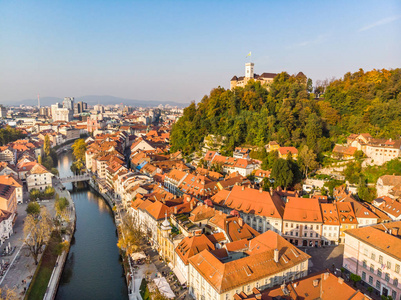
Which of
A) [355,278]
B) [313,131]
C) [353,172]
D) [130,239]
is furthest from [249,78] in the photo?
[355,278]

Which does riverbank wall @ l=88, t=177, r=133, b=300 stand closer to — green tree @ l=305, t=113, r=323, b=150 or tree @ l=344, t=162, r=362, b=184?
tree @ l=344, t=162, r=362, b=184

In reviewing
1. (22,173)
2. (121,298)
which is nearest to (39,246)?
(121,298)

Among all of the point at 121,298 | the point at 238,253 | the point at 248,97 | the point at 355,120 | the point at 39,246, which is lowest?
the point at 121,298

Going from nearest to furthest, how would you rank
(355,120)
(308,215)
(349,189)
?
1. (308,215)
2. (349,189)
3. (355,120)

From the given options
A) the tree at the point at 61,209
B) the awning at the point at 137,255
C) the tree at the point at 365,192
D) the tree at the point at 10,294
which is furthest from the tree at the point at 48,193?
the tree at the point at 365,192

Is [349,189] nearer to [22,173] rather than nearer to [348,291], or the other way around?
[348,291]
